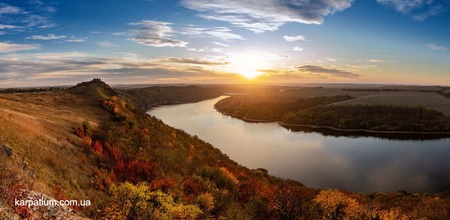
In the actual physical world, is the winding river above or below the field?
below

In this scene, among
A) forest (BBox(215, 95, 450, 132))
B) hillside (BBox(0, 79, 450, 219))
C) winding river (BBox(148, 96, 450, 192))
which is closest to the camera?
hillside (BBox(0, 79, 450, 219))

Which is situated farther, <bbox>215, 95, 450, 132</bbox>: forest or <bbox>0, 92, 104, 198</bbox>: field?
<bbox>215, 95, 450, 132</bbox>: forest

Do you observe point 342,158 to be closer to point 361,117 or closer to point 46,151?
point 361,117

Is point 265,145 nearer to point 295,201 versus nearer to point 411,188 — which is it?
point 411,188

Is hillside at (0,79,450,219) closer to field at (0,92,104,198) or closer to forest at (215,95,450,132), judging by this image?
A: field at (0,92,104,198)

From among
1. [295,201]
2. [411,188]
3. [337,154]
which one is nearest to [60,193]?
[295,201]

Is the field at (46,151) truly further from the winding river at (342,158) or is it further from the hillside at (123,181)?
the winding river at (342,158)

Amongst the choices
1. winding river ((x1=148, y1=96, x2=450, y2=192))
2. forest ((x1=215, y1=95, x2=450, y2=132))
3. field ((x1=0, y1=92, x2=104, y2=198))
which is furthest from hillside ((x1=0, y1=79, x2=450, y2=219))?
forest ((x1=215, y1=95, x2=450, y2=132))
